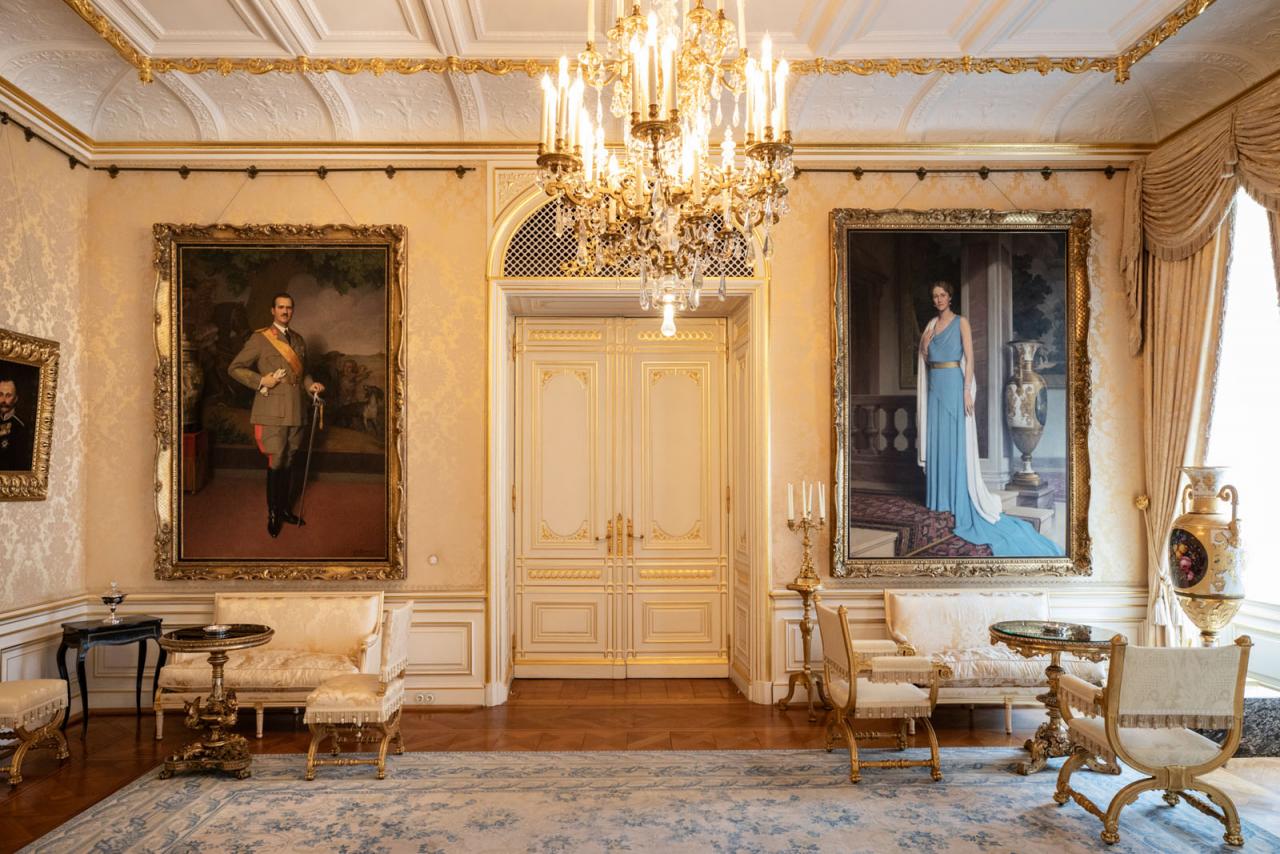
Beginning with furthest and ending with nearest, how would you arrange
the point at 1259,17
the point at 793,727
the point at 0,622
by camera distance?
the point at 793,727 → the point at 0,622 → the point at 1259,17

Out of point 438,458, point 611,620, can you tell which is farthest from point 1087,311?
point 438,458

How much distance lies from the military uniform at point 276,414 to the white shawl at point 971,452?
4.74 metres

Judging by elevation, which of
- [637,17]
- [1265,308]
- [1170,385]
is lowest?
[1170,385]

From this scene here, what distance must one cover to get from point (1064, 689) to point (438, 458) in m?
4.58

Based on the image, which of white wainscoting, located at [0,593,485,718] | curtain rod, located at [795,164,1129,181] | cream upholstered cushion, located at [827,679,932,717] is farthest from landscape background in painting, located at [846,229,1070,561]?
white wainscoting, located at [0,593,485,718]

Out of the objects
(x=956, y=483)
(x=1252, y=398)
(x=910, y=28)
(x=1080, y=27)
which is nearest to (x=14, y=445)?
(x=910, y=28)

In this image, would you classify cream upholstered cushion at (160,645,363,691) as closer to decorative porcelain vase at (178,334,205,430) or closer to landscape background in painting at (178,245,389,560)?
landscape background in painting at (178,245,389,560)

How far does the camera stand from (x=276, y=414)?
266 inches

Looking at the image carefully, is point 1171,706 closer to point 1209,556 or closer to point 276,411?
point 1209,556

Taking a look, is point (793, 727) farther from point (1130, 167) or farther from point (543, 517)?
point (1130, 167)

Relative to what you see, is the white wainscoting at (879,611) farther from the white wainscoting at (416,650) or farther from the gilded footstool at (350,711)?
the gilded footstool at (350,711)

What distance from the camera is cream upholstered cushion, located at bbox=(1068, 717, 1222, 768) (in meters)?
4.26

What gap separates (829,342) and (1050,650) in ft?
9.24

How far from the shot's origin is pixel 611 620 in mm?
7789
